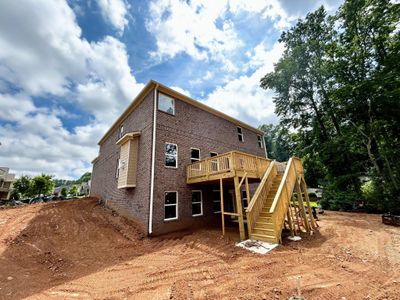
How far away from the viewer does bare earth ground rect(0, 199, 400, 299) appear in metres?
3.95

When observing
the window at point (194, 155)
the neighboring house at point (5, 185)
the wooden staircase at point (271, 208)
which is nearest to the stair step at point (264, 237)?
the wooden staircase at point (271, 208)

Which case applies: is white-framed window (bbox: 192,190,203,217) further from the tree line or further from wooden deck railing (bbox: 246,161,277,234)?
the tree line

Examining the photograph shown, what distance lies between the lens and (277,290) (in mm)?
3793

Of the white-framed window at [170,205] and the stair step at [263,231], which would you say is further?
the white-framed window at [170,205]

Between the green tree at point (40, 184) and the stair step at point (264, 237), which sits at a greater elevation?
the green tree at point (40, 184)

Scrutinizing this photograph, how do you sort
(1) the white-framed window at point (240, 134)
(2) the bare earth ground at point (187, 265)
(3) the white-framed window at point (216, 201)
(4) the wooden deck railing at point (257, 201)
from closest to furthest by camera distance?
(2) the bare earth ground at point (187, 265)
(4) the wooden deck railing at point (257, 201)
(3) the white-framed window at point (216, 201)
(1) the white-framed window at point (240, 134)

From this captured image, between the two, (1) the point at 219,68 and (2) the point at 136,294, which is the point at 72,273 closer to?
(2) the point at 136,294

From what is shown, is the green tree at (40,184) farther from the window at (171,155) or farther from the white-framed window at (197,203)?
the white-framed window at (197,203)

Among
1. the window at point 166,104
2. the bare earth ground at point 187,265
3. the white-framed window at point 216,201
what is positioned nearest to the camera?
the bare earth ground at point 187,265

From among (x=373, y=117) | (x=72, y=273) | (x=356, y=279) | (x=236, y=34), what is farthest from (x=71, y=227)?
(x=373, y=117)

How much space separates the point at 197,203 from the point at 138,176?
3.94 m

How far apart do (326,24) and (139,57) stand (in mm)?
20600

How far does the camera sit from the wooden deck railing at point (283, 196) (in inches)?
273

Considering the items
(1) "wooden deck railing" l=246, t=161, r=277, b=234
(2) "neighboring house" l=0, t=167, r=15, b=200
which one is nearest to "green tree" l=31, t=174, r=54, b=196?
(2) "neighboring house" l=0, t=167, r=15, b=200
